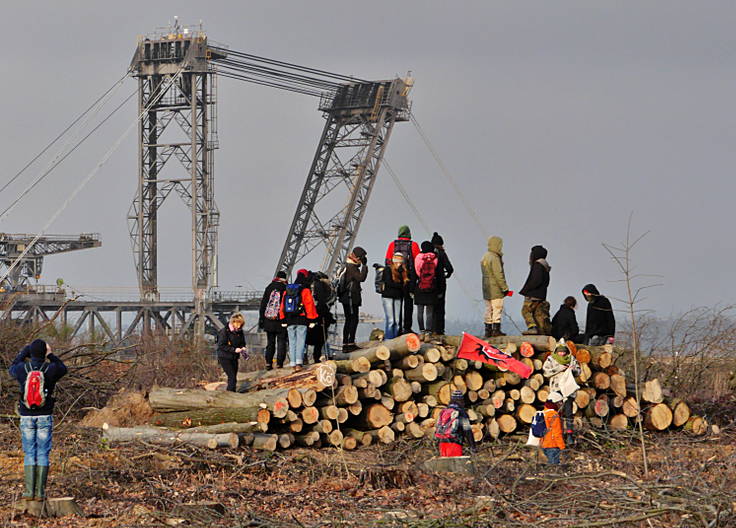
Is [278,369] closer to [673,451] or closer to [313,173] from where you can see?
[673,451]

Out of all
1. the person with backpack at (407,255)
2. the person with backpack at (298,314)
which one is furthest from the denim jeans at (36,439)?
the person with backpack at (407,255)

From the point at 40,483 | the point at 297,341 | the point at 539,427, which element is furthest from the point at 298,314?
the point at 40,483

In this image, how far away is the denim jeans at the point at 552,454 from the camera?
42.6 ft

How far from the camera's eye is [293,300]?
50.5 ft

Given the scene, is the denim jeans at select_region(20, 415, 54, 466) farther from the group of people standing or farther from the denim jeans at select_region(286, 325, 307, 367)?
the group of people standing

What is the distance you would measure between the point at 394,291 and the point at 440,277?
2.39ft

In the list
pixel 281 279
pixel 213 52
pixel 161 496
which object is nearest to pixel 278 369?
pixel 281 279

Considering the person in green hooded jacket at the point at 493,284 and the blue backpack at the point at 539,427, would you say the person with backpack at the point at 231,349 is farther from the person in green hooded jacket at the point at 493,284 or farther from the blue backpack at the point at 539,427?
the blue backpack at the point at 539,427

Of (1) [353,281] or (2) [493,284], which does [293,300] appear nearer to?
(1) [353,281]

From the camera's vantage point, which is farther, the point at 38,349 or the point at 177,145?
the point at 177,145

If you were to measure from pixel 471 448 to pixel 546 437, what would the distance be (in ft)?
2.89

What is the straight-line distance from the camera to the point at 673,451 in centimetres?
1405

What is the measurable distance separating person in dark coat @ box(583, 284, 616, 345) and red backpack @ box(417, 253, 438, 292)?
2.25m

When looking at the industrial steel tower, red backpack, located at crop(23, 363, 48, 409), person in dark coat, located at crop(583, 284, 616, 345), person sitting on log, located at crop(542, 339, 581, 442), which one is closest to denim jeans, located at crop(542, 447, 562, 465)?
person sitting on log, located at crop(542, 339, 581, 442)
